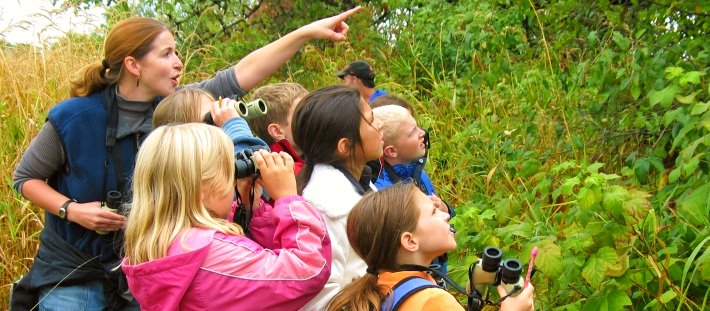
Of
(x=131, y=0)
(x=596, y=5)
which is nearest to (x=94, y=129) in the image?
(x=596, y=5)

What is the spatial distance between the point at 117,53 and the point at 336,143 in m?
0.93

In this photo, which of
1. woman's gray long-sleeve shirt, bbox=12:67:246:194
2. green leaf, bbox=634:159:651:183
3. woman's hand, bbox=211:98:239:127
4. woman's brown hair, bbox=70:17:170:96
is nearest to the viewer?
woman's hand, bbox=211:98:239:127

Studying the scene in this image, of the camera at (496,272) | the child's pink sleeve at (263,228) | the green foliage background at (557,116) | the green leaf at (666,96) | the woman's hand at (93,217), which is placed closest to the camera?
the camera at (496,272)

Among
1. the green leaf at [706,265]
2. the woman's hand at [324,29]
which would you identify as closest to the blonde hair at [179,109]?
the woman's hand at [324,29]

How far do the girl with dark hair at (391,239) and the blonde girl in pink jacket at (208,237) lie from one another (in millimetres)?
104

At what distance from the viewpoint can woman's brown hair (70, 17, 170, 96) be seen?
10.8 ft

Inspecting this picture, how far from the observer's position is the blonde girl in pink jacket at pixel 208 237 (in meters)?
2.41

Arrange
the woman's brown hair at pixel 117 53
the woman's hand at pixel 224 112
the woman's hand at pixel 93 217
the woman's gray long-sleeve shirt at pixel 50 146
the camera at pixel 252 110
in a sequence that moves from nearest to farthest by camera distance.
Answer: the woman's hand at pixel 224 112, the camera at pixel 252 110, the woman's hand at pixel 93 217, the woman's gray long-sleeve shirt at pixel 50 146, the woman's brown hair at pixel 117 53

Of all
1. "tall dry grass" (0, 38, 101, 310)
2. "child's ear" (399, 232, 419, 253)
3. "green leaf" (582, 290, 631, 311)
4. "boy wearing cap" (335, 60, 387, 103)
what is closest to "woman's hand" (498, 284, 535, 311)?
"child's ear" (399, 232, 419, 253)

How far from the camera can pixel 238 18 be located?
8656 mm

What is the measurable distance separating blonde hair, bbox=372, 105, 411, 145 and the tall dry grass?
2.20 m

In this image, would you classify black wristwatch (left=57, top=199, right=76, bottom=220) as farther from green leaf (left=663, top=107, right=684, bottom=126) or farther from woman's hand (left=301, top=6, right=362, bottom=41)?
green leaf (left=663, top=107, right=684, bottom=126)

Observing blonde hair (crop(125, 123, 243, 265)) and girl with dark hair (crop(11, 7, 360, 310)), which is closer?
blonde hair (crop(125, 123, 243, 265))

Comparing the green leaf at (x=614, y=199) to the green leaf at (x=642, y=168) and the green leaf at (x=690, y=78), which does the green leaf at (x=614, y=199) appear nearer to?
the green leaf at (x=690, y=78)
